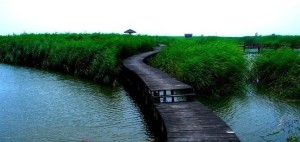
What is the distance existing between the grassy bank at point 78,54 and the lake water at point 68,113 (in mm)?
1340

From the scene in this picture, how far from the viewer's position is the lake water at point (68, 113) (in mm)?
9836

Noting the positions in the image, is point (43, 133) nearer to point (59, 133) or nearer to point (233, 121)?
point (59, 133)

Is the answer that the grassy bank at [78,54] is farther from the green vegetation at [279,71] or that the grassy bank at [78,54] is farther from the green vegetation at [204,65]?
the green vegetation at [279,71]

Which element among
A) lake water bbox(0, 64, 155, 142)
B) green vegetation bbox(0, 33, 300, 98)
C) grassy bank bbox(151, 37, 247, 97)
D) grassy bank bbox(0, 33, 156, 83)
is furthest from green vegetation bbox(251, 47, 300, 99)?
grassy bank bbox(0, 33, 156, 83)

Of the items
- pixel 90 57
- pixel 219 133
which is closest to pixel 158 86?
pixel 219 133

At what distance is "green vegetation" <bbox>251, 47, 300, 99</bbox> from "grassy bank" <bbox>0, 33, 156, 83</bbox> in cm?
769

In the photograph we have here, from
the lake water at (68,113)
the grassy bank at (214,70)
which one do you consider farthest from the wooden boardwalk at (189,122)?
the grassy bank at (214,70)

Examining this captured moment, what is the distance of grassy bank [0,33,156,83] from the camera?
63.6ft

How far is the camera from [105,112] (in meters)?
12.4

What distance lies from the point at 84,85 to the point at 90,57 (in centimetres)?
332

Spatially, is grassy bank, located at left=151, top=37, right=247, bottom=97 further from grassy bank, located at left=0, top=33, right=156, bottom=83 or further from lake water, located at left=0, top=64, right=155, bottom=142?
grassy bank, located at left=0, top=33, right=156, bottom=83

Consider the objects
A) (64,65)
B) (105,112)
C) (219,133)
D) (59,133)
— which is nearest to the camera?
(219,133)

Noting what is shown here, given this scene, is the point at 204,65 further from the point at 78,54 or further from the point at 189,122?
the point at 78,54

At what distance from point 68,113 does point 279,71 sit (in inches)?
400
